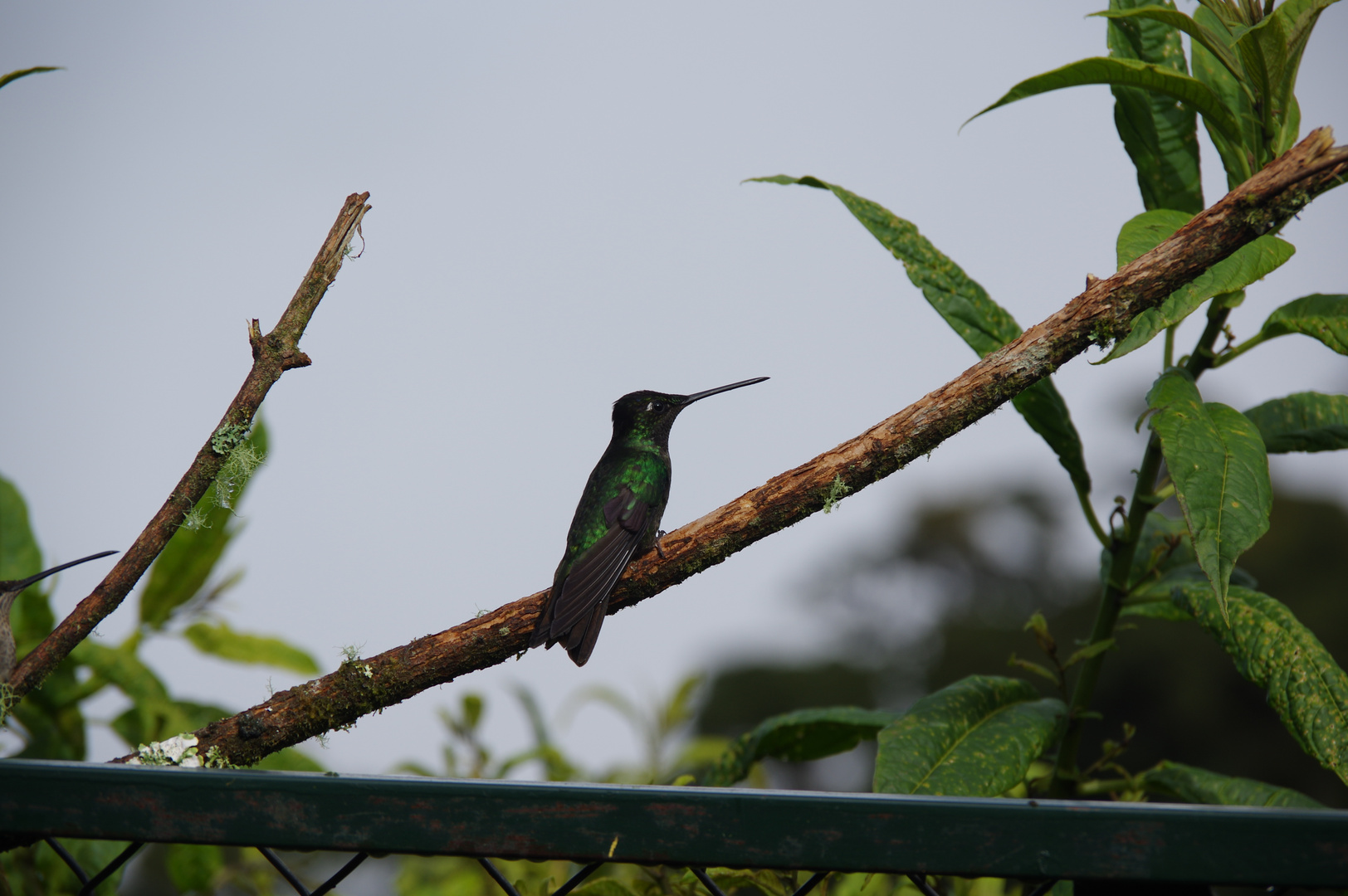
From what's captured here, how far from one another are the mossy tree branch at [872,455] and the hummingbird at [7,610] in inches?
22.9

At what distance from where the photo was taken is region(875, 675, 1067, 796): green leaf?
7.68 ft

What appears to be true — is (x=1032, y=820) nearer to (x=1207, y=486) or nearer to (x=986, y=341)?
(x=1207, y=486)

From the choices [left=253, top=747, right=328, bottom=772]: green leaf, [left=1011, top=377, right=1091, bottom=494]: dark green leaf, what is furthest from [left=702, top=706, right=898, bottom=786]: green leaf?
[left=253, top=747, right=328, bottom=772]: green leaf

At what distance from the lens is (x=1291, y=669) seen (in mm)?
2229

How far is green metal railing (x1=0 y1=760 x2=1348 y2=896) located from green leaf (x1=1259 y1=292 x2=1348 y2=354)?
158cm

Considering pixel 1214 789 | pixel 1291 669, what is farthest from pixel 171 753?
pixel 1214 789

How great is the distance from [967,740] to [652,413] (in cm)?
193

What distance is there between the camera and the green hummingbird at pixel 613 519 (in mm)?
2506

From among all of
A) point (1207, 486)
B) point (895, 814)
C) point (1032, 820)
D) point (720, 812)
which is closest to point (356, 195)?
point (720, 812)

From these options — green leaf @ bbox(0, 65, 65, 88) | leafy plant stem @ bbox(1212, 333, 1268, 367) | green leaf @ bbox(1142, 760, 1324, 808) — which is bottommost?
green leaf @ bbox(1142, 760, 1324, 808)

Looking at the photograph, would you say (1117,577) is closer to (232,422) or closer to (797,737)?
(797,737)

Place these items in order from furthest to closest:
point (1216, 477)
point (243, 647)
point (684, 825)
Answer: point (243, 647), point (1216, 477), point (684, 825)

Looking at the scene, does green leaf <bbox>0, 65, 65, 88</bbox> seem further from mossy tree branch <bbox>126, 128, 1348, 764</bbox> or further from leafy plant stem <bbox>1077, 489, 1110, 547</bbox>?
leafy plant stem <bbox>1077, 489, 1110, 547</bbox>

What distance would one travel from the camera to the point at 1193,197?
2.88 meters
